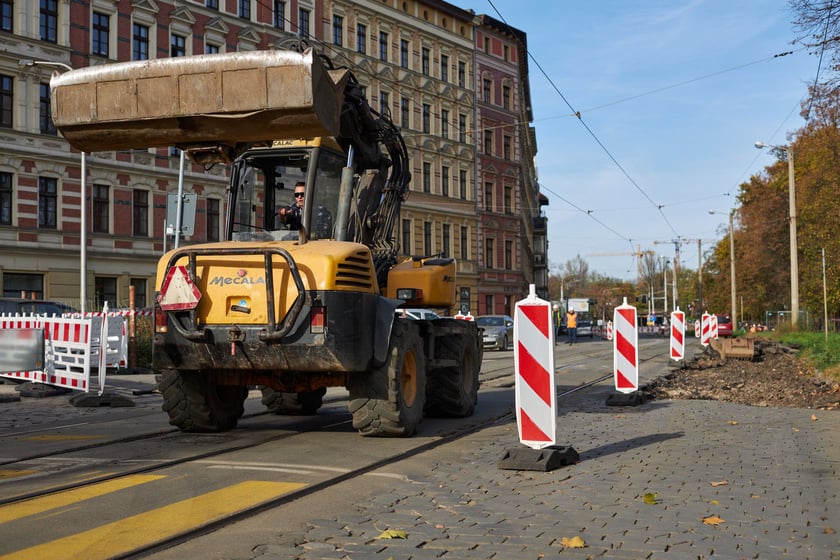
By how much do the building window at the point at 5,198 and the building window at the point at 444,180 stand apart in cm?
2766

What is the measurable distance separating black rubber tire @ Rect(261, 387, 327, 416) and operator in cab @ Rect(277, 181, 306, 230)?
10.7ft

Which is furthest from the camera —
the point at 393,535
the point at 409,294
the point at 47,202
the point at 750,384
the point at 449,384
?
the point at 47,202

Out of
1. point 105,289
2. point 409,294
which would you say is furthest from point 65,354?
point 105,289

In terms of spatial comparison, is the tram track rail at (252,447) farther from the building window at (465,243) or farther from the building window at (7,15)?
the building window at (465,243)

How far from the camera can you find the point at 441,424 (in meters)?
10.7

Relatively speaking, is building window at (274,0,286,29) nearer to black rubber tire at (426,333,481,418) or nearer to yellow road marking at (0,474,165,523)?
black rubber tire at (426,333,481,418)

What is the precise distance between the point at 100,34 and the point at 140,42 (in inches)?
76.9

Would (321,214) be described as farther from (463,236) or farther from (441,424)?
(463,236)

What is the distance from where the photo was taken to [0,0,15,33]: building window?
3212 cm

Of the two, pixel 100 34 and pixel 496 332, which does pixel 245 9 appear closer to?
pixel 100 34

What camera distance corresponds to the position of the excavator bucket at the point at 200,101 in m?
6.94

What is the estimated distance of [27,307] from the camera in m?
20.3

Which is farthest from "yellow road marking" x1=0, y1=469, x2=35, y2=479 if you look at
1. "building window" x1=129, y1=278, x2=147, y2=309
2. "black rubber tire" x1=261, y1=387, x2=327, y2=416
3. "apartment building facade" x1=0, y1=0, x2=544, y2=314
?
"building window" x1=129, y1=278, x2=147, y2=309

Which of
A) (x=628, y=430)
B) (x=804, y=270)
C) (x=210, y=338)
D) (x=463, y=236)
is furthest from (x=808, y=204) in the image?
(x=210, y=338)
